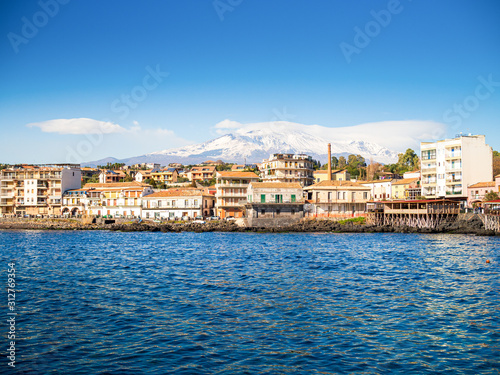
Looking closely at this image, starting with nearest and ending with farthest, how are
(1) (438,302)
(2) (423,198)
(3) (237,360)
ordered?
(3) (237,360) < (1) (438,302) < (2) (423,198)

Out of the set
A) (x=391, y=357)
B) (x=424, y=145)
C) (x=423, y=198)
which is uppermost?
(x=424, y=145)

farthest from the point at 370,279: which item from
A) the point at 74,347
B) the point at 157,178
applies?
the point at 157,178

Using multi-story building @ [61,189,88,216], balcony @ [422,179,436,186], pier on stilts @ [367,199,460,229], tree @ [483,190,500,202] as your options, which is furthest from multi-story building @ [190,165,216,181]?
tree @ [483,190,500,202]

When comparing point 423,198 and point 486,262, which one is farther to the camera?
point 423,198

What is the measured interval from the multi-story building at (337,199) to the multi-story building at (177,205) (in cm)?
2195

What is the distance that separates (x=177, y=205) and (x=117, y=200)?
1556 cm

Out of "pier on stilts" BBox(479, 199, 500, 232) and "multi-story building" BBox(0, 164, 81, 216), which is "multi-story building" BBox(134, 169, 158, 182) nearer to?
"multi-story building" BBox(0, 164, 81, 216)

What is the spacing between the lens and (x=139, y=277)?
27.8 meters

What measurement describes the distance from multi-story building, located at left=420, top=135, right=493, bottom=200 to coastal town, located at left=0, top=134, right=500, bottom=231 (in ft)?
0.55

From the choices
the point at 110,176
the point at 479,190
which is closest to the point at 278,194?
the point at 479,190

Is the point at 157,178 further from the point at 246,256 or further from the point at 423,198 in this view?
the point at 246,256

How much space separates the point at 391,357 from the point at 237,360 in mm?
4775

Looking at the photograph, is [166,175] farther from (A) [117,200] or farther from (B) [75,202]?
(A) [117,200]

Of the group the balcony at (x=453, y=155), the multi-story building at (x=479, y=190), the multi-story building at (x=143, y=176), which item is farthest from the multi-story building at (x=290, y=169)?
the multi-story building at (x=143, y=176)
